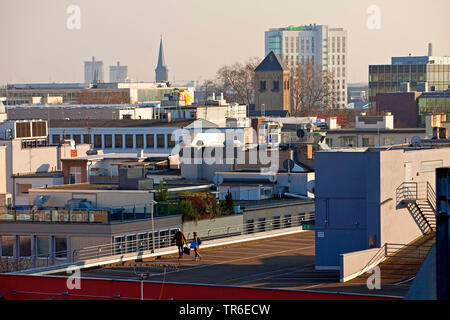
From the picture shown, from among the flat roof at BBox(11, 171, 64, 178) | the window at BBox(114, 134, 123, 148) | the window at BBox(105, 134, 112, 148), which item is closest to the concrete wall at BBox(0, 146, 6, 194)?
the flat roof at BBox(11, 171, 64, 178)

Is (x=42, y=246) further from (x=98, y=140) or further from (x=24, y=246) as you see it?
(x=98, y=140)

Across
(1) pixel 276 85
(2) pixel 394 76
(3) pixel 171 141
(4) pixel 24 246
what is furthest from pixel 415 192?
(1) pixel 276 85

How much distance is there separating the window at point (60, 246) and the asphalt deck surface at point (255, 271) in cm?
622

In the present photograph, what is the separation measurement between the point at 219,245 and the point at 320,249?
17.9 feet

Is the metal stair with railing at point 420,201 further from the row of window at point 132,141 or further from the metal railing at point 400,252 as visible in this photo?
Result: the row of window at point 132,141

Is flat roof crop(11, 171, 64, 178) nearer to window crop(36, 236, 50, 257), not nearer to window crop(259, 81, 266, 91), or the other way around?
window crop(36, 236, 50, 257)

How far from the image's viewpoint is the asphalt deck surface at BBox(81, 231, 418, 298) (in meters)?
27.0

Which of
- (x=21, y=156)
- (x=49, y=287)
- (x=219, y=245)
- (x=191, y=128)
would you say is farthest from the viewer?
(x=191, y=128)

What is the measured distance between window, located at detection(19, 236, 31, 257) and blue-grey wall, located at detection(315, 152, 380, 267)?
12.2 metres

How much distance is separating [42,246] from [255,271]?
1159cm

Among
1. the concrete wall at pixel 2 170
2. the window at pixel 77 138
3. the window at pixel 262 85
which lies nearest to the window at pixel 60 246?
the concrete wall at pixel 2 170

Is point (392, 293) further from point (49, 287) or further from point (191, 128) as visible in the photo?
point (191, 128)

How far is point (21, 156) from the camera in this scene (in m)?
59.6
